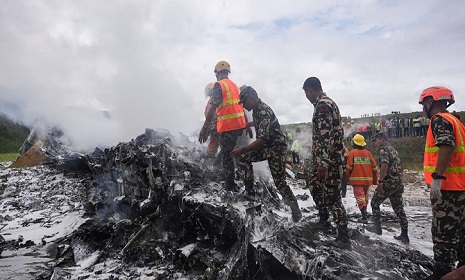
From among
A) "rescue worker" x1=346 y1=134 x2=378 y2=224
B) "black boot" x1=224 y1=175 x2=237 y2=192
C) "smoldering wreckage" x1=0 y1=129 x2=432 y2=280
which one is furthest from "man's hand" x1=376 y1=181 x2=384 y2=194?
"black boot" x1=224 y1=175 x2=237 y2=192

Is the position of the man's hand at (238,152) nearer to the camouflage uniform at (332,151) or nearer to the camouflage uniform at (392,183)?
the camouflage uniform at (332,151)

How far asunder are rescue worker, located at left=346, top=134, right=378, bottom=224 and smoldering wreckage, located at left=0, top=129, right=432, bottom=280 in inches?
35.0

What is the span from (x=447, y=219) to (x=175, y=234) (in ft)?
10.3

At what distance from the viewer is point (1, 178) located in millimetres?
8750

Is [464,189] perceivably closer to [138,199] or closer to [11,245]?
[138,199]

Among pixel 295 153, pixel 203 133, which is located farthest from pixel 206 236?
pixel 295 153

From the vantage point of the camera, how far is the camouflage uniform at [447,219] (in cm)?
266

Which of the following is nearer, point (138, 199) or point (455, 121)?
point (455, 121)

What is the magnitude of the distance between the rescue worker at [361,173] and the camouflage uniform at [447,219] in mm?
2865

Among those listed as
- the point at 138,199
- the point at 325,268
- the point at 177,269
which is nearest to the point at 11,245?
the point at 138,199

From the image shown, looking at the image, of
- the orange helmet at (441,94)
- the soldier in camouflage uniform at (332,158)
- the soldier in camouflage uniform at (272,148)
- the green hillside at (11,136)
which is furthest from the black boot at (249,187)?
the green hillside at (11,136)

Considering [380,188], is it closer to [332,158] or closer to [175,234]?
[332,158]

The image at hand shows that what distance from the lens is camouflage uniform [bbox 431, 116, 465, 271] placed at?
266 cm

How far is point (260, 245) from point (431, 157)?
1802 mm
